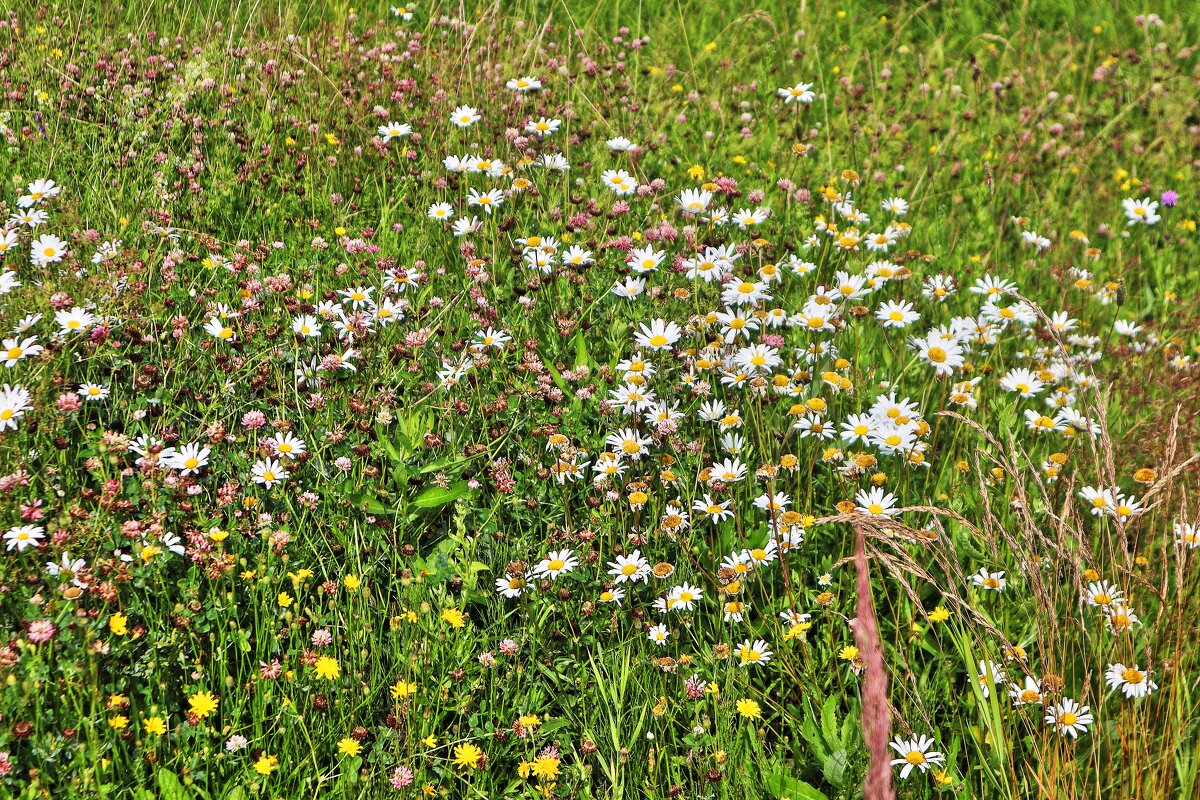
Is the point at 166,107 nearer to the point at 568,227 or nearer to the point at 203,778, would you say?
the point at 568,227

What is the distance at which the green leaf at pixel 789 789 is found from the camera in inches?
72.1

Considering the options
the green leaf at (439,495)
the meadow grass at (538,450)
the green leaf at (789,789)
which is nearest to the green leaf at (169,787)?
the meadow grass at (538,450)

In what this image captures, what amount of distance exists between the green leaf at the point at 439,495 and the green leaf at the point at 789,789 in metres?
0.87

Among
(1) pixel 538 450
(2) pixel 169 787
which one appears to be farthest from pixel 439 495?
(2) pixel 169 787

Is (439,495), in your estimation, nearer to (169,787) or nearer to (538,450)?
(538,450)

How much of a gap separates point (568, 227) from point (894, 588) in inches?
56.9

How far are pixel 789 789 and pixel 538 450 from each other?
38.1 inches

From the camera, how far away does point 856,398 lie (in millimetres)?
2678

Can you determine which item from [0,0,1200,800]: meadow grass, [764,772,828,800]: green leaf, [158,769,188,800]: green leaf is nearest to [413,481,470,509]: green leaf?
[0,0,1200,800]: meadow grass

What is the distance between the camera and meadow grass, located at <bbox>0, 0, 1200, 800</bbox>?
1.86 meters

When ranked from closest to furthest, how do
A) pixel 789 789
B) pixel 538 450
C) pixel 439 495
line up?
pixel 789 789, pixel 439 495, pixel 538 450

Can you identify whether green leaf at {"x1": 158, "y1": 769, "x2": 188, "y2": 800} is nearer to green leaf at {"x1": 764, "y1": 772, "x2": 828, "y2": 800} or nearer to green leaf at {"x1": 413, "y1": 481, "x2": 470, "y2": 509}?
green leaf at {"x1": 413, "y1": 481, "x2": 470, "y2": 509}

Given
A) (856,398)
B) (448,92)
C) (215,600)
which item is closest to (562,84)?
(448,92)

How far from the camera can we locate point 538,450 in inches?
95.7
